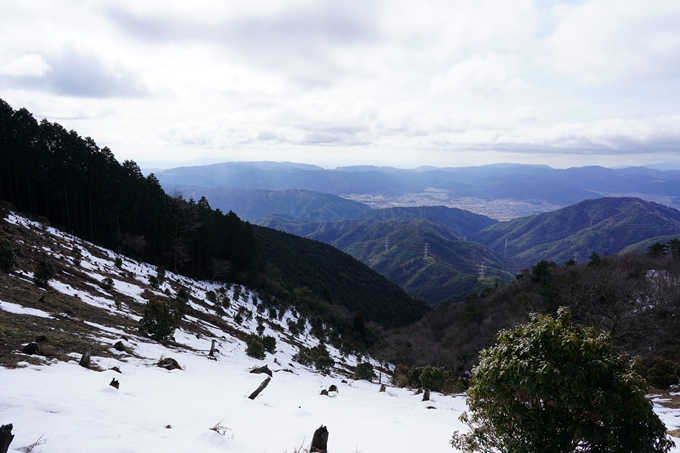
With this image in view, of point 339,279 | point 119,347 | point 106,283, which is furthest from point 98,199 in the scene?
point 339,279

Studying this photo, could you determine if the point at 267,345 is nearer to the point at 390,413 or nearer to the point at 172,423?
the point at 390,413

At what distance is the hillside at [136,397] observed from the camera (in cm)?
511

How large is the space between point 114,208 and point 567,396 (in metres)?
41.8

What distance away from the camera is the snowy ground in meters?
4.93

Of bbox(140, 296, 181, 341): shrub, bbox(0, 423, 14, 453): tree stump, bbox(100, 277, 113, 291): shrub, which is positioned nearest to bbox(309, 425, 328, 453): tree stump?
bbox(0, 423, 14, 453): tree stump

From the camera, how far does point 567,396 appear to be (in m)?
4.26

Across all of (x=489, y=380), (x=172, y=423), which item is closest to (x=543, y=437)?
(x=489, y=380)

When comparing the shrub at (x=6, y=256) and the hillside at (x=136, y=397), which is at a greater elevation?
the shrub at (x=6, y=256)

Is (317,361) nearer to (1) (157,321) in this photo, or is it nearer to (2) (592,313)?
(1) (157,321)

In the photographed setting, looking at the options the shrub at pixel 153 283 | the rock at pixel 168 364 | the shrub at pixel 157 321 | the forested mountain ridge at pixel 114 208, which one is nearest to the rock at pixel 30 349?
the rock at pixel 168 364

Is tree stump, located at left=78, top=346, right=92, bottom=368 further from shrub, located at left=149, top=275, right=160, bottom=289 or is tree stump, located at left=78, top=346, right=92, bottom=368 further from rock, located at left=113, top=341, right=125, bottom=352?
shrub, located at left=149, top=275, right=160, bottom=289

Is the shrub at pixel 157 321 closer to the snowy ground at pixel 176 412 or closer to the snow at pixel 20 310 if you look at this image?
the snowy ground at pixel 176 412

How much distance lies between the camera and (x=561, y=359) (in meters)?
4.45

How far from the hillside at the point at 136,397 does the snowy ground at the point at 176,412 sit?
3 cm
